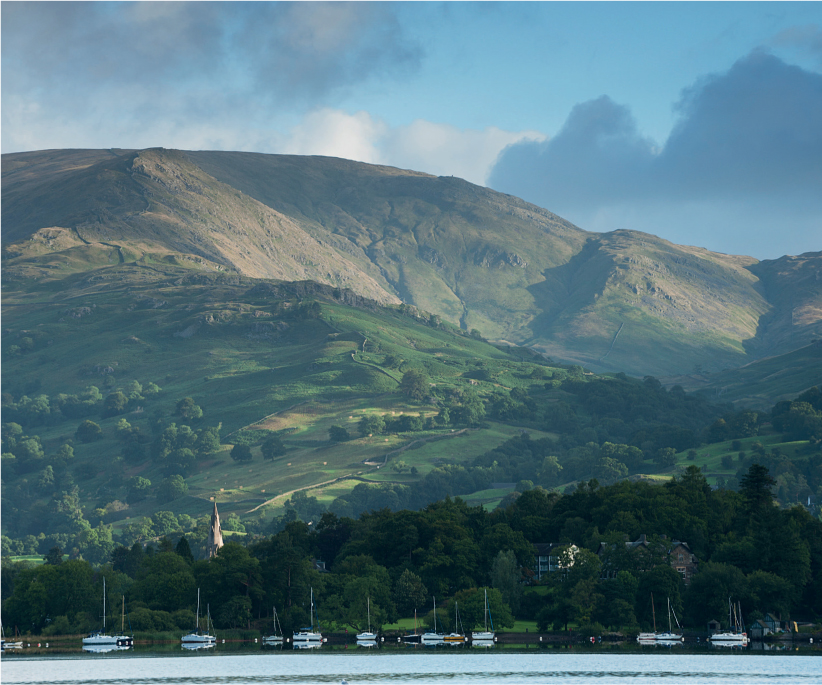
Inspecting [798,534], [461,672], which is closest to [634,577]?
[798,534]

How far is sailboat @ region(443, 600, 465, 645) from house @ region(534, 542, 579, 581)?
1946 centimetres

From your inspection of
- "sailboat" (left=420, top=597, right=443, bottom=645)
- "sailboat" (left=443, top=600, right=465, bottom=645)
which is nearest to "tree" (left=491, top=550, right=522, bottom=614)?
"sailboat" (left=443, top=600, right=465, bottom=645)

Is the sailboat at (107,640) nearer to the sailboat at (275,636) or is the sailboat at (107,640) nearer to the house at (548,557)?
the sailboat at (275,636)

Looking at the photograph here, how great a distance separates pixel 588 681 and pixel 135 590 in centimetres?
8694

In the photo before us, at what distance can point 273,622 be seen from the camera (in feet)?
514

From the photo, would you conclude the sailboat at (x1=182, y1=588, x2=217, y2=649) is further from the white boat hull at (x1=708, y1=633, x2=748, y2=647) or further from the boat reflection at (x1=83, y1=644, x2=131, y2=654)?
the white boat hull at (x1=708, y1=633, x2=748, y2=647)

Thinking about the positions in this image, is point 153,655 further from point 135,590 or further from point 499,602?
point 499,602

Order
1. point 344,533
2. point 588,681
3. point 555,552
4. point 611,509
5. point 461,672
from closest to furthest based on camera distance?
1. point 588,681
2. point 461,672
3. point 555,552
4. point 611,509
5. point 344,533

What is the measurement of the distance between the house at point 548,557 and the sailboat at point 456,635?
19458 millimetres

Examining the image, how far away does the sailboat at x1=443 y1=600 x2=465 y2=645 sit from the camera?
146000 mm

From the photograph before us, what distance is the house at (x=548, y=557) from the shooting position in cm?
16650

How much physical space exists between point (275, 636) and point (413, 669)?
1708 inches

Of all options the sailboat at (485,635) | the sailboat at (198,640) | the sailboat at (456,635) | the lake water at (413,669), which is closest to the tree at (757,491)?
the sailboat at (485,635)

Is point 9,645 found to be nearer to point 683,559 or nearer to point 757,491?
point 683,559
